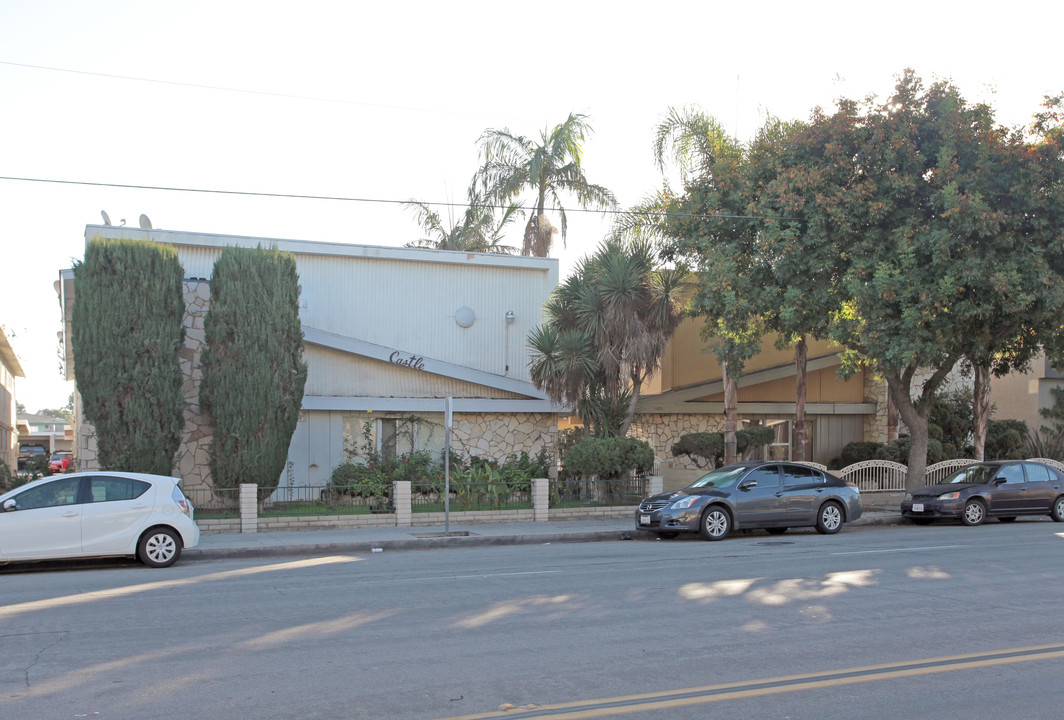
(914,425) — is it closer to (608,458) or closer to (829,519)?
(829,519)

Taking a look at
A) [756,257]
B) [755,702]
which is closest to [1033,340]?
[756,257]

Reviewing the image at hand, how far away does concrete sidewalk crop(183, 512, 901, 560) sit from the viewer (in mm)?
16156

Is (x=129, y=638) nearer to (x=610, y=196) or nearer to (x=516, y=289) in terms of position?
(x=516, y=289)

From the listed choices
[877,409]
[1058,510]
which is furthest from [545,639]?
[877,409]

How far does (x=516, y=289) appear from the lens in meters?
25.2

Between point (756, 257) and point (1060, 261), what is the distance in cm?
617

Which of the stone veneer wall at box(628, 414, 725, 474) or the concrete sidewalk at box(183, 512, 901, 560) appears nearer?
the concrete sidewalk at box(183, 512, 901, 560)

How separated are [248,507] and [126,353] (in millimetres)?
4080

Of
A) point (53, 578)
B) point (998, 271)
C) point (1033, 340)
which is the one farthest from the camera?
point (1033, 340)

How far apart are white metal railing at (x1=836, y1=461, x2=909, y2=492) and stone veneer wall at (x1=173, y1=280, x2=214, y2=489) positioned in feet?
53.0

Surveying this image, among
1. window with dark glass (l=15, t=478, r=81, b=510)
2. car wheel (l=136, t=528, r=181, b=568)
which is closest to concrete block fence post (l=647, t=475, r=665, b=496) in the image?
car wheel (l=136, t=528, r=181, b=568)

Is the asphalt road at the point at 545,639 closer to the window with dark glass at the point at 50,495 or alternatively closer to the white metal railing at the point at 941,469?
the window with dark glass at the point at 50,495

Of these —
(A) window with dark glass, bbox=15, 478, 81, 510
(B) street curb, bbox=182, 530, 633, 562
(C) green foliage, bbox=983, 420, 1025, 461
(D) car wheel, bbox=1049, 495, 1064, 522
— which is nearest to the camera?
(A) window with dark glass, bbox=15, 478, 81, 510

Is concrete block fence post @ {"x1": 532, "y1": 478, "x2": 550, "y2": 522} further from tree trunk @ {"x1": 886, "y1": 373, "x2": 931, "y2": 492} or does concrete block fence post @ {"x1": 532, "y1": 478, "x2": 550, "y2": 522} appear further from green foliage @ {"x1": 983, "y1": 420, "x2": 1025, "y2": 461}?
green foliage @ {"x1": 983, "y1": 420, "x2": 1025, "y2": 461}
